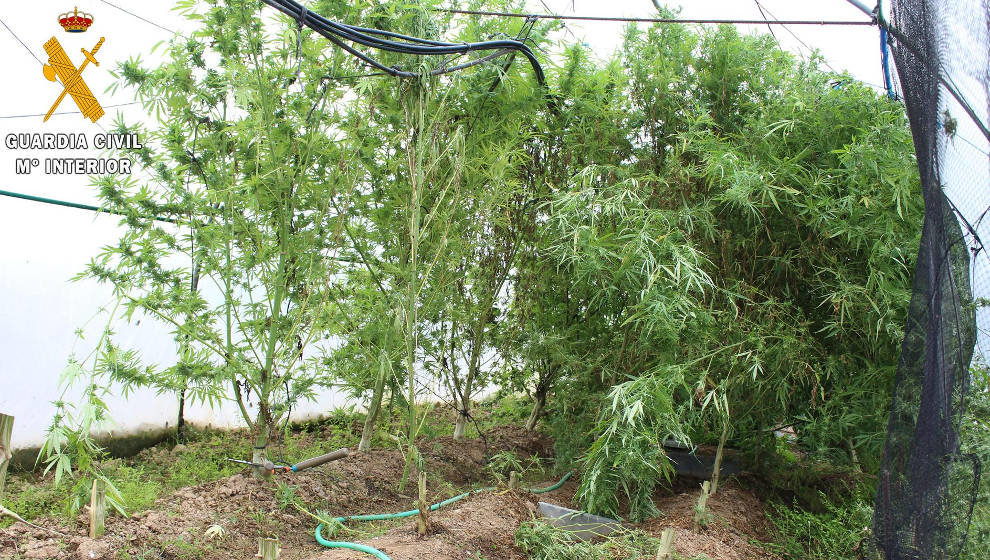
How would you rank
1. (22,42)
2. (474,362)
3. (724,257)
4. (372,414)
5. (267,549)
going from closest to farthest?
(267,549) → (724,257) → (22,42) → (372,414) → (474,362)

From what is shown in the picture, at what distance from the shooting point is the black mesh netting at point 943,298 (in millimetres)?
2078

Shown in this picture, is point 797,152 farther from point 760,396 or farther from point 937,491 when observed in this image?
point 937,491

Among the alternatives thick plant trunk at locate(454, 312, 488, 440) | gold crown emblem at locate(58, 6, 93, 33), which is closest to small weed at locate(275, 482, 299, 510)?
thick plant trunk at locate(454, 312, 488, 440)

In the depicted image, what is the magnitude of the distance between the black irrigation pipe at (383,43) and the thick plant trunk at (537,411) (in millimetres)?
2125

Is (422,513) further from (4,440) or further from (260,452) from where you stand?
(4,440)

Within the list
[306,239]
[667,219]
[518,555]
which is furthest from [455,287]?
[518,555]

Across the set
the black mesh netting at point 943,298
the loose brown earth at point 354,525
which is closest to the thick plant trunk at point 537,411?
the loose brown earth at point 354,525

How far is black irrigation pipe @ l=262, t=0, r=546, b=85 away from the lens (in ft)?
8.50

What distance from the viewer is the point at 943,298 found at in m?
2.20

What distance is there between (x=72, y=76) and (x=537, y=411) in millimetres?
3432

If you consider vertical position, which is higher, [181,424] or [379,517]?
[181,424]

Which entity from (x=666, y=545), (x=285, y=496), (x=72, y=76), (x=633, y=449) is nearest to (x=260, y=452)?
(x=285, y=496)

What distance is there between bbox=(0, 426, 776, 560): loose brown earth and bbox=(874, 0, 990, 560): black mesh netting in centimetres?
82

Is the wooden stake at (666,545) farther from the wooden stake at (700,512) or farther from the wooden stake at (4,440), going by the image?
the wooden stake at (4,440)
